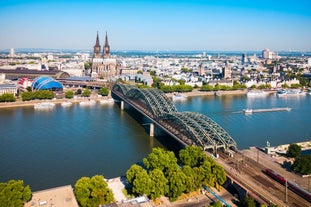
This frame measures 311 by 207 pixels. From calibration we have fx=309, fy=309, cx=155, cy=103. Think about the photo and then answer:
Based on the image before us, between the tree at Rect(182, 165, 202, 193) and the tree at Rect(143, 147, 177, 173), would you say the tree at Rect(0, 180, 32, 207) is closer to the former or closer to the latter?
the tree at Rect(143, 147, 177, 173)

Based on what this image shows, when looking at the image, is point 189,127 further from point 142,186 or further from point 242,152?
point 142,186


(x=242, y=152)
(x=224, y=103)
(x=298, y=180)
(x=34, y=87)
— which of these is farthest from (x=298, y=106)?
(x=34, y=87)

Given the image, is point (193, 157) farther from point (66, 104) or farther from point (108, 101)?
point (108, 101)

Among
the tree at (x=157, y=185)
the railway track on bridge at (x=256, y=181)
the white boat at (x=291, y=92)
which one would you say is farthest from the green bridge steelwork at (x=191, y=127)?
the white boat at (x=291, y=92)

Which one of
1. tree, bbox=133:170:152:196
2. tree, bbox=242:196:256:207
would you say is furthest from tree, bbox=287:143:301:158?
tree, bbox=133:170:152:196

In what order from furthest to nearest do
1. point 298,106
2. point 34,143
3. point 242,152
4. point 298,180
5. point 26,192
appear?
point 298,106 < point 34,143 < point 242,152 < point 298,180 < point 26,192
